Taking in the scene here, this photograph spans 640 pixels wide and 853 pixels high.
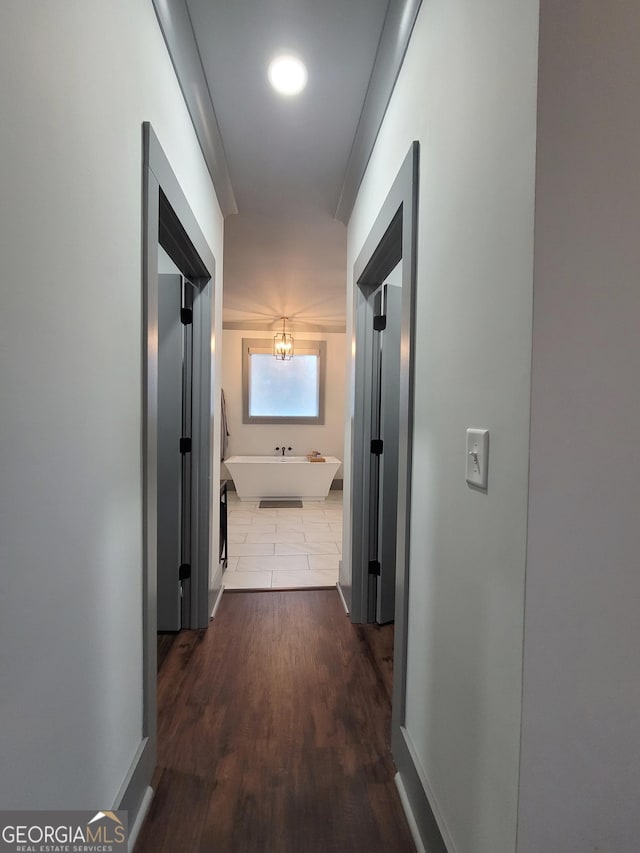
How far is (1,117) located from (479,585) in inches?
46.9

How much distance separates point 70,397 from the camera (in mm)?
808

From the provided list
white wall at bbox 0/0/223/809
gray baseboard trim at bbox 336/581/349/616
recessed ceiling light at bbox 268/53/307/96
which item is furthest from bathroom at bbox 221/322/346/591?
recessed ceiling light at bbox 268/53/307/96

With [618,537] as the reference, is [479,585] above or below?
below

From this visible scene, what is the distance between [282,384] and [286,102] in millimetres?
4568

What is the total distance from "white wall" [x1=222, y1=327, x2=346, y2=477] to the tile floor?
1.14 m

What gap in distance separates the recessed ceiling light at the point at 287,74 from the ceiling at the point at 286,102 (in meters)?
0.03

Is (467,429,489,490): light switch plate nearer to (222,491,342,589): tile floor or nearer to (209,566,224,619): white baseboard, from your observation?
(209,566,224,619): white baseboard

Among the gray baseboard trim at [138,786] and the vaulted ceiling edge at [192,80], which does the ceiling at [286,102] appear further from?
the gray baseboard trim at [138,786]

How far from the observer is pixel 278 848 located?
42.5 inches

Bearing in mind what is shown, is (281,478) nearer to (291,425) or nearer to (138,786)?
(291,425)

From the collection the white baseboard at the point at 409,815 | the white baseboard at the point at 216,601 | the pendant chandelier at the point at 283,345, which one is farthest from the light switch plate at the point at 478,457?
the pendant chandelier at the point at 283,345

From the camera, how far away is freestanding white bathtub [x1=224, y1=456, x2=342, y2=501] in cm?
532

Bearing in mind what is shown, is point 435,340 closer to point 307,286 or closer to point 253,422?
point 307,286

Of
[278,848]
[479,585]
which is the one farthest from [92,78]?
[278,848]
